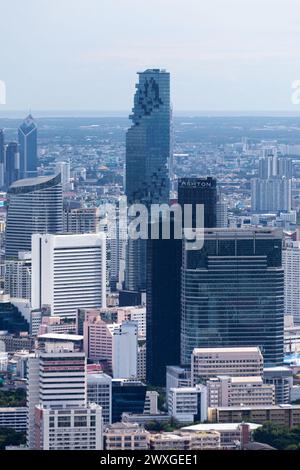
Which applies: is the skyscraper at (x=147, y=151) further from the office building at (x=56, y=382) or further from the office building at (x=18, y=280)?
the office building at (x=56, y=382)

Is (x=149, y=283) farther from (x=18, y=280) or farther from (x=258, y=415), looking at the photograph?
(x=258, y=415)

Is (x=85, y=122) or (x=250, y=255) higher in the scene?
(x=85, y=122)

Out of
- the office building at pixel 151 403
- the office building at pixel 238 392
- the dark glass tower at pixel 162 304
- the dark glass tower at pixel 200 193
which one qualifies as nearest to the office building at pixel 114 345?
the dark glass tower at pixel 162 304

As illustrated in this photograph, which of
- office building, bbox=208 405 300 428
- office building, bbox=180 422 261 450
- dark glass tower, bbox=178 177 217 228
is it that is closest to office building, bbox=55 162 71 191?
dark glass tower, bbox=178 177 217 228

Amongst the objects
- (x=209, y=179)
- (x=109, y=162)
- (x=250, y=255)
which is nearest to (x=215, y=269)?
(x=250, y=255)

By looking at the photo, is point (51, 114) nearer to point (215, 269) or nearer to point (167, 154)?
point (215, 269)

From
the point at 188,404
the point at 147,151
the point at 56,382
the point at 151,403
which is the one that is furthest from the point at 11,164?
the point at 56,382
